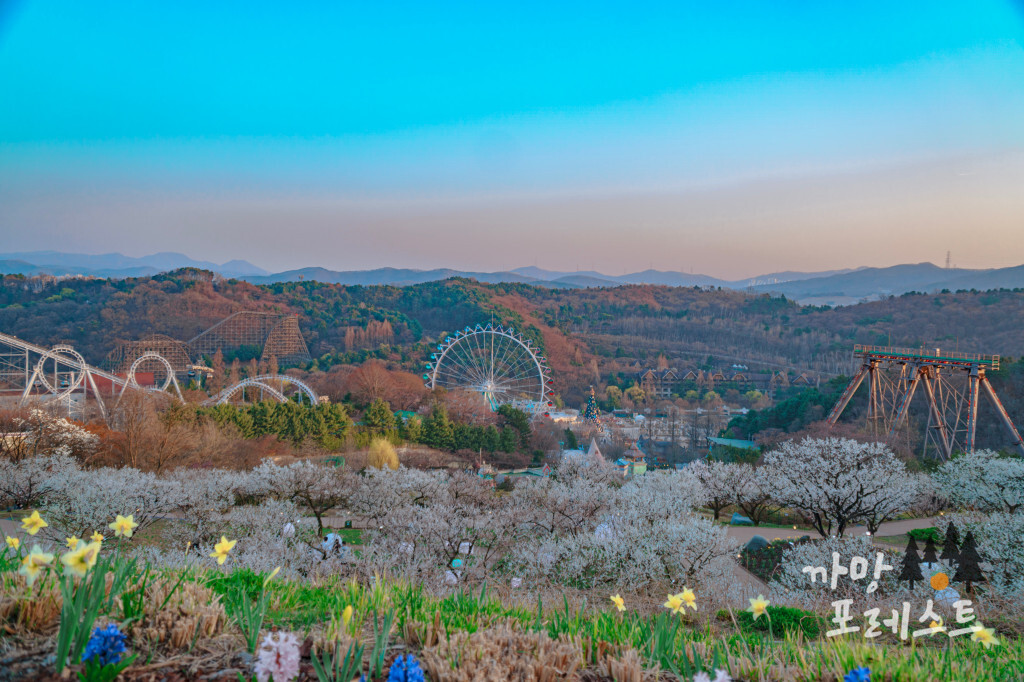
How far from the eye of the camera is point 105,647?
7.89 ft

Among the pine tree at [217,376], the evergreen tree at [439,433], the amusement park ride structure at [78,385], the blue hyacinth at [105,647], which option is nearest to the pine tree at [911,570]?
the blue hyacinth at [105,647]

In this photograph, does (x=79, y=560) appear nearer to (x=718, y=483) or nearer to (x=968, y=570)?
(x=968, y=570)

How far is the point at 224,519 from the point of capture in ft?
55.6

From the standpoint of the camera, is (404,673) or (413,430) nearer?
(404,673)

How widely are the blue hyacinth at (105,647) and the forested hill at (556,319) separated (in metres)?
62.6

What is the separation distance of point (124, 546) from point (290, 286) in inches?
3442

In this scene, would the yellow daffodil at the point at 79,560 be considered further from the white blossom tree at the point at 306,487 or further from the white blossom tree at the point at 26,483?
the white blossom tree at the point at 26,483

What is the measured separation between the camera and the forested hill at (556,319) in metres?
63.6

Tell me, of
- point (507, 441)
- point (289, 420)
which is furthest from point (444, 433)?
point (289, 420)

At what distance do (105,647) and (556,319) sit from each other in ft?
306

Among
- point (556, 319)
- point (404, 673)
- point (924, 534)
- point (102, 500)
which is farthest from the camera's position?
point (556, 319)

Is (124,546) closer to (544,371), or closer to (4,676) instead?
(4,676)

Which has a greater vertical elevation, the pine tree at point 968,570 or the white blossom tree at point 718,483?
the pine tree at point 968,570

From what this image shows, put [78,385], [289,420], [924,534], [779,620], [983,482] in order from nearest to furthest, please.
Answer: [779,620] < [924,534] < [983,482] < [289,420] < [78,385]
